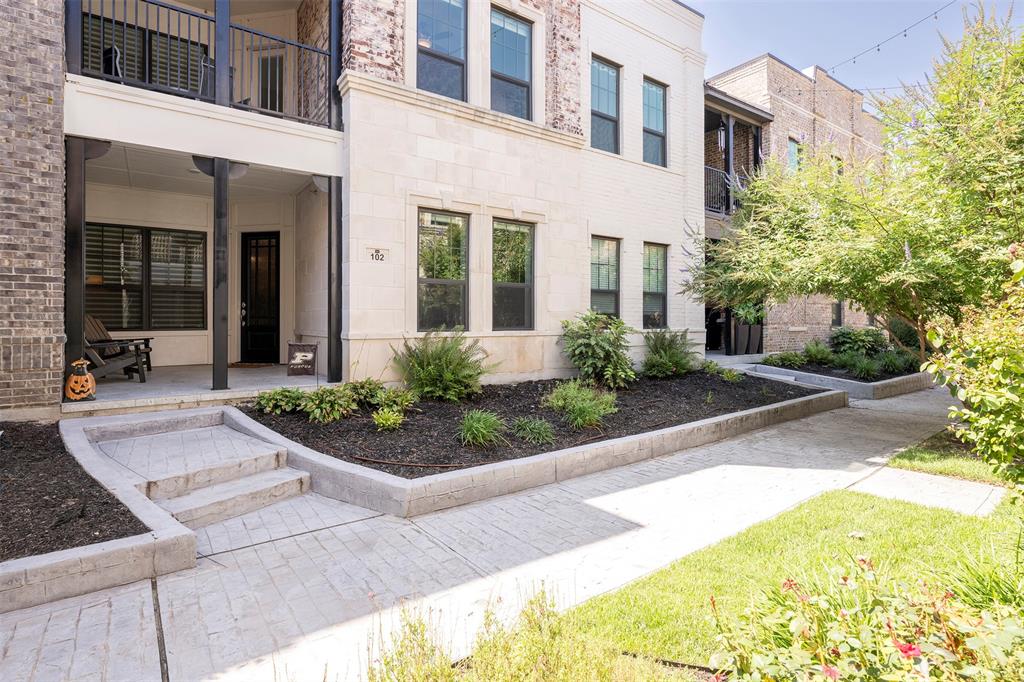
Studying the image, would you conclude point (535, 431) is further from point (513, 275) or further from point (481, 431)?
point (513, 275)

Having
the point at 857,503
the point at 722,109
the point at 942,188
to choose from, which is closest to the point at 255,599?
the point at 857,503

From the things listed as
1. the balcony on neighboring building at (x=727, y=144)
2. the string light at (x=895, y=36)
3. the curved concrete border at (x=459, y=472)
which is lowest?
the curved concrete border at (x=459, y=472)

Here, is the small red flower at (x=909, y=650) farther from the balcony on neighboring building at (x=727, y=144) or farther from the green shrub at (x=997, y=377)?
the balcony on neighboring building at (x=727, y=144)

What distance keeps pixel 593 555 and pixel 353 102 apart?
6.77m

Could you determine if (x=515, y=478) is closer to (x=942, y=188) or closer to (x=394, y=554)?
(x=394, y=554)

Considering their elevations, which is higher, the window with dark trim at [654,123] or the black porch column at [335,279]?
the window with dark trim at [654,123]

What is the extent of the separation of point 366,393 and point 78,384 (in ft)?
10.5

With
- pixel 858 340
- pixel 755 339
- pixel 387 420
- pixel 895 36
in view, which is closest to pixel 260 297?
pixel 387 420

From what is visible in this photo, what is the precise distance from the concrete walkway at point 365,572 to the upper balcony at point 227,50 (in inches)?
237

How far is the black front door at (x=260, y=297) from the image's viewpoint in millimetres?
10883

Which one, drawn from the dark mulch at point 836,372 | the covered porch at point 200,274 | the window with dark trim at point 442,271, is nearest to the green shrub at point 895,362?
the dark mulch at point 836,372

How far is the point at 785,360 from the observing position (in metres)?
13.4

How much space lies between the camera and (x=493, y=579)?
11.4ft

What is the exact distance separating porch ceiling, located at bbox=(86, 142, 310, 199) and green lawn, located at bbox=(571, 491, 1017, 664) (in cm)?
721
